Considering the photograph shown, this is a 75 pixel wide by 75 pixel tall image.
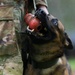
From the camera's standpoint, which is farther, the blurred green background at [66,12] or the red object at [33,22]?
the blurred green background at [66,12]

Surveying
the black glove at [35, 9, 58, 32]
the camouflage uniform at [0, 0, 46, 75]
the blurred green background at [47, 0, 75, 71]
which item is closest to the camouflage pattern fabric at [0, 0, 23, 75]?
the camouflage uniform at [0, 0, 46, 75]

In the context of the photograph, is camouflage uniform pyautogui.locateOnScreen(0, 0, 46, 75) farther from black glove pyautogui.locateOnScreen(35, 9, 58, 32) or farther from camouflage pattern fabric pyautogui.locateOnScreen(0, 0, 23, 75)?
black glove pyautogui.locateOnScreen(35, 9, 58, 32)

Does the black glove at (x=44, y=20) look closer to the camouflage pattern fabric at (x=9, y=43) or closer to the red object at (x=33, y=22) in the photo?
the red object at (x=33, y=22)

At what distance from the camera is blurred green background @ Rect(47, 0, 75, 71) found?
3.00m

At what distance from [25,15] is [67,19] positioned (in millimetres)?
1444

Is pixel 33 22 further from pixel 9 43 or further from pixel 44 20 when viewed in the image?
pixel 9 43

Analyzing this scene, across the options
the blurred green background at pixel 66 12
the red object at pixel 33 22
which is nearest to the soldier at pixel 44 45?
the red object at pixel 33 22

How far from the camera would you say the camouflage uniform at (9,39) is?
1.57 meters

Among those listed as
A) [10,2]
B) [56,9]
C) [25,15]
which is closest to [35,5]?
[25,15]

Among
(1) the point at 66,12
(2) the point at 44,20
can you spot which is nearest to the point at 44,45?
(2) the point at 44,20

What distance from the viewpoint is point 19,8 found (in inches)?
66.0

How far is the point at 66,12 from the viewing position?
122 inches

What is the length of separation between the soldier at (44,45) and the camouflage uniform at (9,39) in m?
0.09

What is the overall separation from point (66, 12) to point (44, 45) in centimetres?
155
